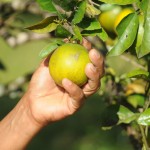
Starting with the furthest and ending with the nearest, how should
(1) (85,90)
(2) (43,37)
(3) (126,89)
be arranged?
(2) (43,37) < (3) (126,89) < (1) (85,90)

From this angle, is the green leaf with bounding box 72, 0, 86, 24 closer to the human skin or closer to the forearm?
the human skin

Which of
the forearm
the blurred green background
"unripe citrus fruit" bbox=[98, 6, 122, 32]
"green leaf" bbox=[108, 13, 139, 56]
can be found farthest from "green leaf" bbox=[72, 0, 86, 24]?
the blurred green background

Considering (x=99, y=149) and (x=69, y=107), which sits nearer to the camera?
(x=69, y=107)

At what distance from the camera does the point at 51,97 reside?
5.41 ft

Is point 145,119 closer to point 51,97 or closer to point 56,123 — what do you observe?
point 51,97

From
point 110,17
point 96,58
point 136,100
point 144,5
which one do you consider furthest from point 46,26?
point 136,100

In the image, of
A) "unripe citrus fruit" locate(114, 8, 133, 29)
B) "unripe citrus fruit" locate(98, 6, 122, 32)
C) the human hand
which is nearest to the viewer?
the human hand

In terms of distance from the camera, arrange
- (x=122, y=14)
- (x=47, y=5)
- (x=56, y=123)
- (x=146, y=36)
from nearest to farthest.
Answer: (x=146, y=36)
(x=47, y=5)
(x=122, y=14)
(x=56, y=123)

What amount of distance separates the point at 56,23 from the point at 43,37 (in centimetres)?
136

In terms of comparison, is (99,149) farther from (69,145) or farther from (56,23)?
(56,23)

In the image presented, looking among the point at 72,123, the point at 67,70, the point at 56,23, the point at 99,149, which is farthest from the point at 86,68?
the point at 72,123

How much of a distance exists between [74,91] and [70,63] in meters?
0.09

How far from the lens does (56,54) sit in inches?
52.3

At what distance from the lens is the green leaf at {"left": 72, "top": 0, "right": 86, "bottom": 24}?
125 centimetres
